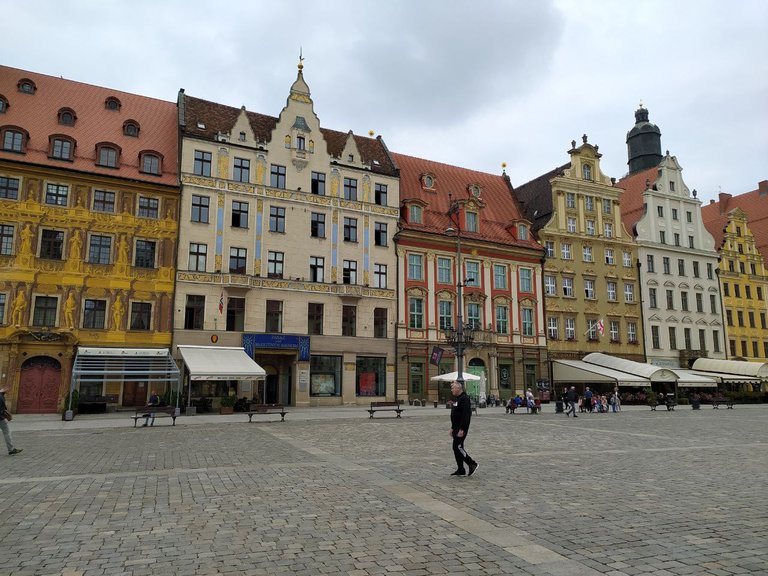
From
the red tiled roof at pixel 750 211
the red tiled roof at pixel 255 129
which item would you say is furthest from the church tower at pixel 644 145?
the red tiled roof at pixel 255 129

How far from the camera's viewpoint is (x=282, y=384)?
123ft

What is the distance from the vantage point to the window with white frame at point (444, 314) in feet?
140

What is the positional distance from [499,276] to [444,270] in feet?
16.5

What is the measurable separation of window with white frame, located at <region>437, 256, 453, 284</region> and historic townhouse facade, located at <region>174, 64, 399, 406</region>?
388 cm

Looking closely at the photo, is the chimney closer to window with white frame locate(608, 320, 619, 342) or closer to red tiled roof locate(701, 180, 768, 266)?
red tiled roof locate(701, 180, 768, 266)

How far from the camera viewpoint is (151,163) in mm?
35875

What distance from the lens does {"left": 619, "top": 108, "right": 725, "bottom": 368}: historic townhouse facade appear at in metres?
52.0

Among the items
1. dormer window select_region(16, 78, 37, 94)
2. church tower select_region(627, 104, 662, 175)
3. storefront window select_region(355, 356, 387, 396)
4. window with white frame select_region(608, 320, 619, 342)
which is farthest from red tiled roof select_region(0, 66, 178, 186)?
church tower select_region(627, 104, 662, 175)

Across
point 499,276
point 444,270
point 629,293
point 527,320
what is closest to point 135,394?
point 444,270

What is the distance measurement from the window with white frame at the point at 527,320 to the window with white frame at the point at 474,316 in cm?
421

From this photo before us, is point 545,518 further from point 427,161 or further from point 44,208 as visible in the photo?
point 427,161

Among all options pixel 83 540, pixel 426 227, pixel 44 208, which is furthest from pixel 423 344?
pixel 83 540

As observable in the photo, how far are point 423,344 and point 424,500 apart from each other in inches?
1300

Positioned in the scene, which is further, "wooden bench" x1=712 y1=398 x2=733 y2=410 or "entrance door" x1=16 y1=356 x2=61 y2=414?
"wooden bench" x1=712 y1=398 x2=733 y2=410
